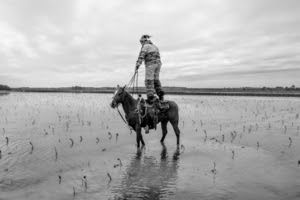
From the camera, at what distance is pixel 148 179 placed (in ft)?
27.9

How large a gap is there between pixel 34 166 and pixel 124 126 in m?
10.6

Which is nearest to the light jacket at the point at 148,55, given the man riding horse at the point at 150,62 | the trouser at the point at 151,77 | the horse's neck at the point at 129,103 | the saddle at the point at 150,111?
the man riding horse at the point at 150,62

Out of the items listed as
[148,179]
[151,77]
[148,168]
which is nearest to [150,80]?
[151,77]

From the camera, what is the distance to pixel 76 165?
999cm

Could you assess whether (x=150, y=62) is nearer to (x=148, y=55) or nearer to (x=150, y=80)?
(x=148, y=55)

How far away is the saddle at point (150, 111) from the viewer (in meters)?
13.0

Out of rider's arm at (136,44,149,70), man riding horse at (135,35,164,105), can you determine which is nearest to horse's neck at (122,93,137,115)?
man riding horse at (135,35,164,105)

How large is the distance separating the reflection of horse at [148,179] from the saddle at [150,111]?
2.16 m

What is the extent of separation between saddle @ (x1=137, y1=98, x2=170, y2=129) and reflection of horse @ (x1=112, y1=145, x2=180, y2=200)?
2.16 m

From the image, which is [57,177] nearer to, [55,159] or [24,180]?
[24,180]

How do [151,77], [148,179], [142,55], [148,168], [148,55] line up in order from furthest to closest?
[151,77]
[148,55]
[142,55]
[148,168]
[148,179]

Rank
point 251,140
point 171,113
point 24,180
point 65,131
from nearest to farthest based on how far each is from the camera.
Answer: point 24,180
point 171,113
point 251,140
point 65,131

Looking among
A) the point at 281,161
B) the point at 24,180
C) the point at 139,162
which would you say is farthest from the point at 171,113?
the point at 24,180

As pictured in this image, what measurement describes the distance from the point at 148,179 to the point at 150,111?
4908mm
